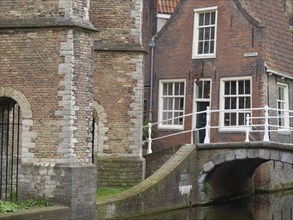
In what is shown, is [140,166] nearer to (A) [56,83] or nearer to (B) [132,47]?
(B) [132,47]

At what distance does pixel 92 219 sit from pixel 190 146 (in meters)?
5.61

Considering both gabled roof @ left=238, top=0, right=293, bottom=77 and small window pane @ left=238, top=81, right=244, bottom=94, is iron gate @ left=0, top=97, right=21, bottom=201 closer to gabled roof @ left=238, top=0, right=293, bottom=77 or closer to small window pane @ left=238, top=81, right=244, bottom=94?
small window pane @ left=238, top=81, right=244, bottom=94

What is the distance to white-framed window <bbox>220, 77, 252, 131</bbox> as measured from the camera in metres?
21.0

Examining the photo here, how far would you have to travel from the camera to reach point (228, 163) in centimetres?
1845

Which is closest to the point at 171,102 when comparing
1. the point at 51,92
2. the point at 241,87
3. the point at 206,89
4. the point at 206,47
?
the point at 206,89

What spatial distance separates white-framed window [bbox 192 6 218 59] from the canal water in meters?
5.45

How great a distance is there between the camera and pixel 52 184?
40.6 ft

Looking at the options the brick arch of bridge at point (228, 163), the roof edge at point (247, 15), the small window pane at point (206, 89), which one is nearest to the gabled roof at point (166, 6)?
the roof edge at point (247, 15)

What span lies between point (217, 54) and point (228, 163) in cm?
493

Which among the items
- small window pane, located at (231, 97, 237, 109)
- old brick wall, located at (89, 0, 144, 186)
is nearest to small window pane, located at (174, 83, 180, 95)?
small window pane, located at (231, 97, 237, 109)

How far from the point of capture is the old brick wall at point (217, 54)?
21.0 m

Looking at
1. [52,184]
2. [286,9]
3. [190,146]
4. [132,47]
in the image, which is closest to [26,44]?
[52,184]

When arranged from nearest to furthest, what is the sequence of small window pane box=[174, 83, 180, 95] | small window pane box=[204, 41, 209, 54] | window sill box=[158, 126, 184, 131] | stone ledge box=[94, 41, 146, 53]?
stone ledge box=[94, 41, 146, 53]
small window pane box=[204, 41, 209, 54]
window sill box=[158, 126, 184, 131]
small window pane box=[174, 83, 180, 95]

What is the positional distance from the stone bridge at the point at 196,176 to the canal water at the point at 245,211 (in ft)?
1.11
